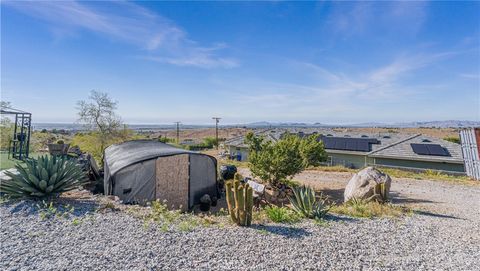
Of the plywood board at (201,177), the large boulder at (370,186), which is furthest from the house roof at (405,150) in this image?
the large boulder at (370,186)

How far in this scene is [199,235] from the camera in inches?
174

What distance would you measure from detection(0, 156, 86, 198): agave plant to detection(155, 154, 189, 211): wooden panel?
270 cm

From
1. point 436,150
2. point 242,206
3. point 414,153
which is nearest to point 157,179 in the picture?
point 242,206

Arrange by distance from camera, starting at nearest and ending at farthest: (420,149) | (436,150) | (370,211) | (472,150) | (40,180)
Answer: (40,180) → (370,211) → (472,150) → (436,150) → (420,149)

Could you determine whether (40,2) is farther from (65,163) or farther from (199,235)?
(199,235)

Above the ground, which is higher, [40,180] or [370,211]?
[40,180]

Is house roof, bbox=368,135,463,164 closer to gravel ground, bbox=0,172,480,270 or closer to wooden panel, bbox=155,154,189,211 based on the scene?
gravel ground, bbox=0,172,480,270

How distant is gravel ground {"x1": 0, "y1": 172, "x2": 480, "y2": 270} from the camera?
3588 mm

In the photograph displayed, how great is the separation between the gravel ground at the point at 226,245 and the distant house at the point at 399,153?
15.8m

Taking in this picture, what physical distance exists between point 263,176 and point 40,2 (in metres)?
9.96

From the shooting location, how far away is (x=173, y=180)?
8.94 metres

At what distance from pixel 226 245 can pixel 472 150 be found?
47.3 ft

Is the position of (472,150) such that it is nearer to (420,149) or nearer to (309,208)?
(420,149)

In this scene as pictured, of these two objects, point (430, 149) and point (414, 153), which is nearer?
point (430, 149)
